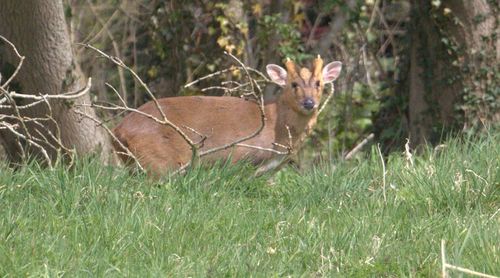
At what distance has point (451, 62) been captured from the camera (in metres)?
11.3

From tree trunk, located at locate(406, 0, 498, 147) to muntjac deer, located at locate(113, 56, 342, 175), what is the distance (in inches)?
53.6

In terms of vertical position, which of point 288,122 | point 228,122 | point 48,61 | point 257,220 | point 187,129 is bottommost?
point 288,122

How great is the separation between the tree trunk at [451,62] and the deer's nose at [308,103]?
1387mm

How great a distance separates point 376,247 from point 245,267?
74 cm

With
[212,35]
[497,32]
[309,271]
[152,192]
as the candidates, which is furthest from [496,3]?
[309,271]

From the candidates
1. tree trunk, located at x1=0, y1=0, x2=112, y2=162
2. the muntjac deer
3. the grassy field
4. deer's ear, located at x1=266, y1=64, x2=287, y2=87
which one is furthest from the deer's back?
the grassy field

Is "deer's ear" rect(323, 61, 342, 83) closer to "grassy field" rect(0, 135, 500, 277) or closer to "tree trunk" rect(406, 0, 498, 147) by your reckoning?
"tree trunk" rect(406, 0, 498, 147)

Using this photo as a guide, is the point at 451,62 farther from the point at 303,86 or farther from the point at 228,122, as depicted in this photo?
the point at 228,122

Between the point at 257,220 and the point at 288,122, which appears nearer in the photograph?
the point at 257,220

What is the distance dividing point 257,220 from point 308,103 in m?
4.00


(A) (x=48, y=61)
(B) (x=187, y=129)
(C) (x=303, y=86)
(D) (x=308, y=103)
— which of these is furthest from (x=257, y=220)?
(C) (x=303, y=86)

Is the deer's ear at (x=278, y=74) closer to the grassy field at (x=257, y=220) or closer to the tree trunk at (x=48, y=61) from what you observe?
the tree trunk at (x=48, y=61)

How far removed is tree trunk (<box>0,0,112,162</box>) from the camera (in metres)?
7.95

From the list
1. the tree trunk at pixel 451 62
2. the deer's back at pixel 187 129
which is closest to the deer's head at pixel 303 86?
the deer's back at pixel 187 129
